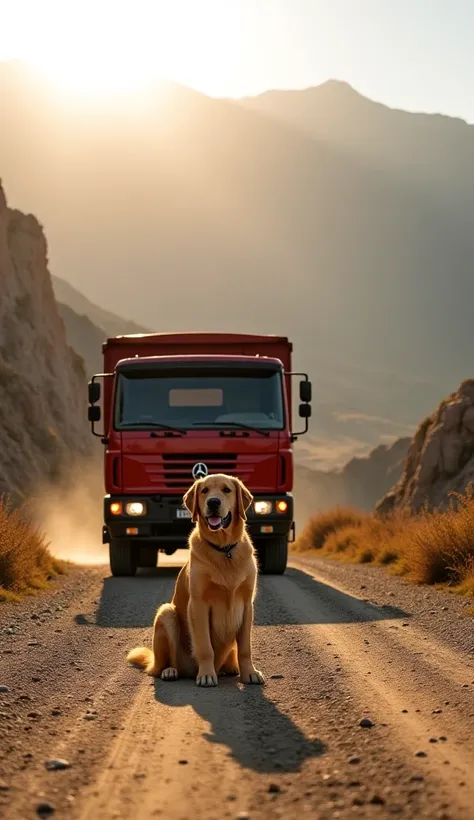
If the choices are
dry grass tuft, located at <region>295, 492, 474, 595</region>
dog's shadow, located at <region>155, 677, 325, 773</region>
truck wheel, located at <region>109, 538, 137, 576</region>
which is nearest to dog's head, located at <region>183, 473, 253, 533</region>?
dog's shadow, located at <region>155, 677, 325, 773</region>

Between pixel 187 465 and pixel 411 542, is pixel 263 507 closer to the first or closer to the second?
pixel 187 465

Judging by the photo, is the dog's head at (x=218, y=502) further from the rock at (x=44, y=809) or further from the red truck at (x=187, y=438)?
the red truck at (x=187, y=438)

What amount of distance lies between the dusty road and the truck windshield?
15.2ft

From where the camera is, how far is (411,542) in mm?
19469

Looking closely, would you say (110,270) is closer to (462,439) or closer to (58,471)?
(58,471)

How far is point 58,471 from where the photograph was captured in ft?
147

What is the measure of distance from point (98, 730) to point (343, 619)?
619cm

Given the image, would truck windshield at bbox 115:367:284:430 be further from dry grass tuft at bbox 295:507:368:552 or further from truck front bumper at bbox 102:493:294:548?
dry grass tuft at bbox 295:507:368:552

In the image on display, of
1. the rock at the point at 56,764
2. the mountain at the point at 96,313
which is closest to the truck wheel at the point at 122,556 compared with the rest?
the rock at the point at 56,764

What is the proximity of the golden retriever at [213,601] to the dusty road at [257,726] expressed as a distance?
20 cm

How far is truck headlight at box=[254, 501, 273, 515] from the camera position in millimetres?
16266

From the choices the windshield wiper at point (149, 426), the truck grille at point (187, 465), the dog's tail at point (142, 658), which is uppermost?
the windshield wiper at point (149, 426)

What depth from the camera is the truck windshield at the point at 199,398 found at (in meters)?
16.5

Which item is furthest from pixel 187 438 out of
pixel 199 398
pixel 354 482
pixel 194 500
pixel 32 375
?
pixel 354 482
